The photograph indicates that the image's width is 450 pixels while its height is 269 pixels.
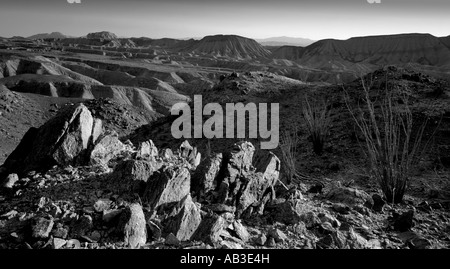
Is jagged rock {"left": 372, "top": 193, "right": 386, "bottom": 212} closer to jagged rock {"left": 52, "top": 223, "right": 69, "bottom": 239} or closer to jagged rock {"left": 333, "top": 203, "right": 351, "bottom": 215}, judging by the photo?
jagged rock {"left": 333, "top": 203, "right": 351, "bottom": 215}

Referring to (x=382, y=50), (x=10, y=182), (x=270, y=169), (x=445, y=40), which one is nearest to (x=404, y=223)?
(x=270, y=169)

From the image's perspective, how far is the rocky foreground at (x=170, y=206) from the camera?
3.29 meters

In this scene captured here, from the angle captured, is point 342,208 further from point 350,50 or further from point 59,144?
point 350,50

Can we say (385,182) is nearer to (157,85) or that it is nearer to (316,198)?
(316,198)

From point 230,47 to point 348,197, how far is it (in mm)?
130036

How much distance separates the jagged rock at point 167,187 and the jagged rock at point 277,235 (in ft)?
3.91

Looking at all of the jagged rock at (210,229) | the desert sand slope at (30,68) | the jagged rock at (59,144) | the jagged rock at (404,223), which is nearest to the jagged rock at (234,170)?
the jagged rock at (210,229)

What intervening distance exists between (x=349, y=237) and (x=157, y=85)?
2205 inches

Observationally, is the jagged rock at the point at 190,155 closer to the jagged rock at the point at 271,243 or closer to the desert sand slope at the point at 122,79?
the jagged rock at the point at 271,243

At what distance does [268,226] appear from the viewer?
3.92 meters

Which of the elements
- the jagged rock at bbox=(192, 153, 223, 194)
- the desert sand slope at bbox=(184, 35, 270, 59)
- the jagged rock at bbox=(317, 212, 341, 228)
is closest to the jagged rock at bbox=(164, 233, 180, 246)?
the jagged rock at bbox=(192, 153, 223, 194)
